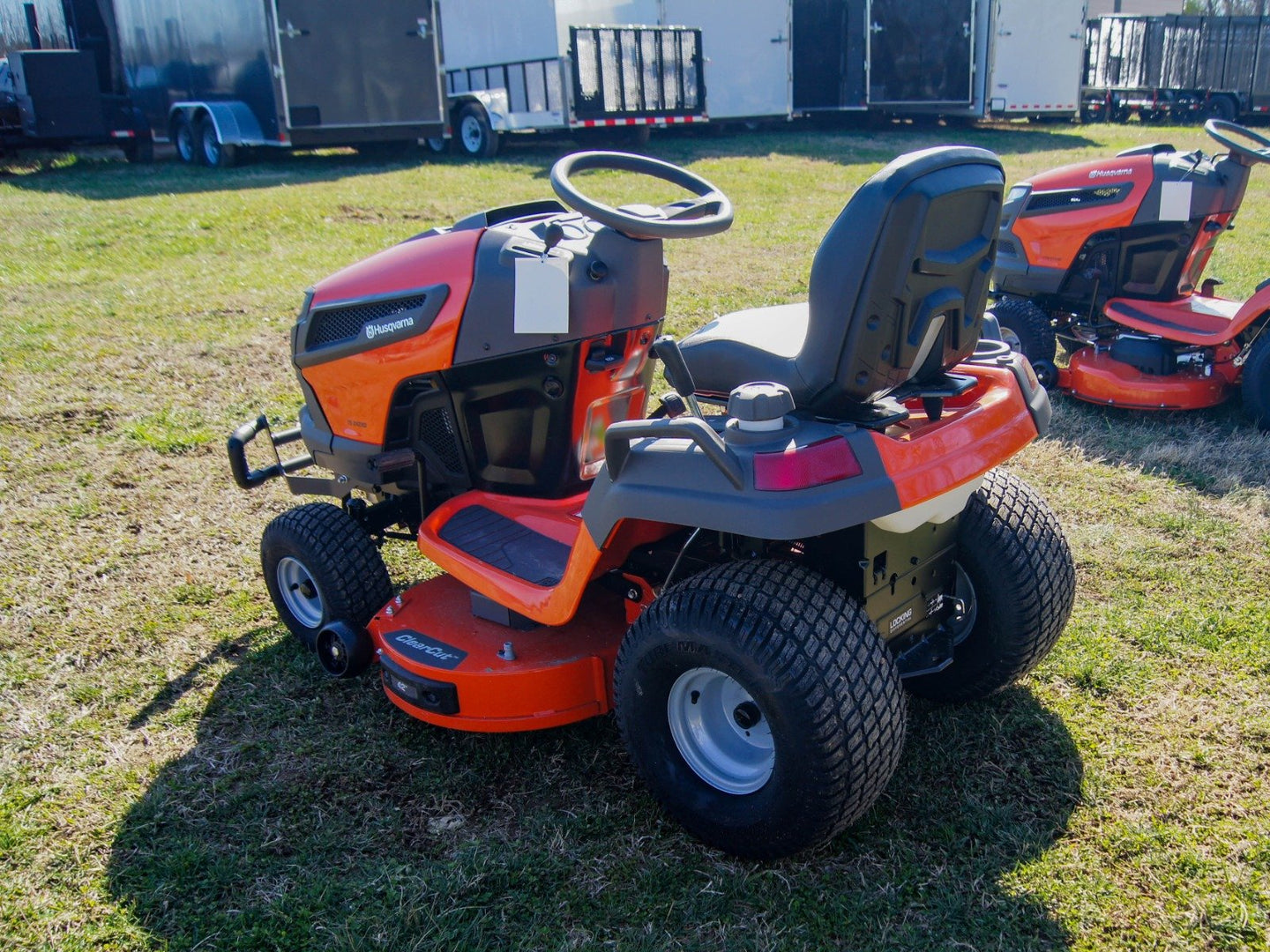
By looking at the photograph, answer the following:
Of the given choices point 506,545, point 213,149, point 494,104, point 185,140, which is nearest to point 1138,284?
point 506,545

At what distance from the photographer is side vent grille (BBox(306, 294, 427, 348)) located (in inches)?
121

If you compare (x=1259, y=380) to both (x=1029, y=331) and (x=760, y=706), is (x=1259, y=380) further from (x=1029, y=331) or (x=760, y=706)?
(x=760, y=706)

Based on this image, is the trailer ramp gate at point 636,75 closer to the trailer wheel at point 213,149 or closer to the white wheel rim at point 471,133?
the white wheel rim at point 471,133

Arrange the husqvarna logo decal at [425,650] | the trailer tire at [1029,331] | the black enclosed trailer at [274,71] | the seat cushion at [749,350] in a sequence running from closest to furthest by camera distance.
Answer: the seat cushion at [749,350]
the husqvarna logo decal at [425,650]
the trailer tire at [1029,331]
the black enclosed trailer at [274,71]

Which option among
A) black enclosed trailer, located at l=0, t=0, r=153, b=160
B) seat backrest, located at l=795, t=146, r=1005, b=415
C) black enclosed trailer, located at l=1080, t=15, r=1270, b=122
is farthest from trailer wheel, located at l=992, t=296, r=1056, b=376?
black enclosed trailer, located at l=1080, t=15, r=1270, b=122

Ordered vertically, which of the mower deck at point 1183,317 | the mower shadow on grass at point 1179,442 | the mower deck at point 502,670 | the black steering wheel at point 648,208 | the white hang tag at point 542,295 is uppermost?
the black steering wheel at point 648,208

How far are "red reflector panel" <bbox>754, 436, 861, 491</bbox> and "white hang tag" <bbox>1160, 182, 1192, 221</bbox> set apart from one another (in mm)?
3826

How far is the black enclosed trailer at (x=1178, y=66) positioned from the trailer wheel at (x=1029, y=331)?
59.0ft

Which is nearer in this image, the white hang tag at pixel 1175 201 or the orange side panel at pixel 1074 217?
the white hang tag at pixel 1175 201

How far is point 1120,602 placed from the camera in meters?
3.59

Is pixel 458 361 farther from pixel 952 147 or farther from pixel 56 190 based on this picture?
pixel 56 190

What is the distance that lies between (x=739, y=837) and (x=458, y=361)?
A: 1418mm

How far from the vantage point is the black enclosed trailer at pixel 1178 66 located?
69.5ft

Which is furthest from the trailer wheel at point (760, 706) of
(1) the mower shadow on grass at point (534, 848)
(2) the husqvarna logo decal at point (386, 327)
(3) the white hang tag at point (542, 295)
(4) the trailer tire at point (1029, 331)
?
(4) the trailer tire at point (1029, 331)
